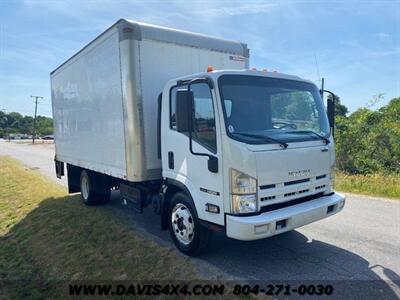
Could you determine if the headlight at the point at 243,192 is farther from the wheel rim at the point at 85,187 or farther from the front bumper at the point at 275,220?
the wheel rim at the point at 85,187

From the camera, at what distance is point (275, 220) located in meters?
3.92

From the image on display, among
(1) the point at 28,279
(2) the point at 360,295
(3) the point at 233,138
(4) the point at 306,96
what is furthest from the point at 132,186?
(2) the point at 360,295

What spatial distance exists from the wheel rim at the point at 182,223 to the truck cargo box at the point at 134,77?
33.2 inches

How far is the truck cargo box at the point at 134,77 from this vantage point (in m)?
5.18

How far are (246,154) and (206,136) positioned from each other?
624mm

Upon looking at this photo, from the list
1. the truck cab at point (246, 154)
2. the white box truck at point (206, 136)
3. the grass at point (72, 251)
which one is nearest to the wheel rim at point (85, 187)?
the grass at point (72, 251)

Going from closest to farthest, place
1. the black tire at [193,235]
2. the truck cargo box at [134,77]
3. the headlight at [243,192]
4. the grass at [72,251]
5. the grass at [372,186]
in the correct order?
the headlight at [243,192] < the black tire at [193,235] < the grass at [72,251] < the truck cargo box at [134,77] < the grass at [372,186]

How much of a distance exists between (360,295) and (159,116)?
351cm

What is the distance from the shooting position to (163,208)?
5.15 m

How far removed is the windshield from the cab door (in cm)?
22

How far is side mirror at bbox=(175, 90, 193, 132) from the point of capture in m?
4.07

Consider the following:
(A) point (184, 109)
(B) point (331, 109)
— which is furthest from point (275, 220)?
(B) point (331, 109)

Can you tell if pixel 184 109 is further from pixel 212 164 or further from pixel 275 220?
pixel 275 220

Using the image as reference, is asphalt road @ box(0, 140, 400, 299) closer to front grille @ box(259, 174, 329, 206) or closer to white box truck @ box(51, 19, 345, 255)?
white box truck @ box(51, 19, 345, 255)
